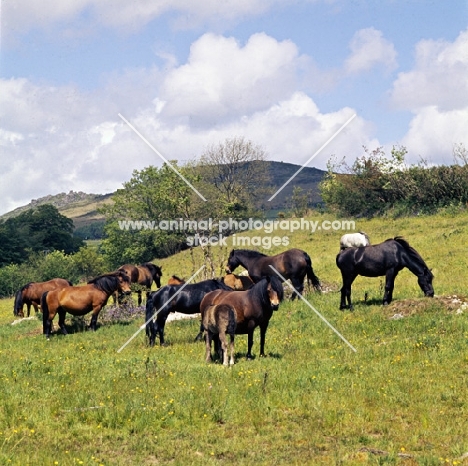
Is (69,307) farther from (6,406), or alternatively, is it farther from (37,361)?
(6,406)

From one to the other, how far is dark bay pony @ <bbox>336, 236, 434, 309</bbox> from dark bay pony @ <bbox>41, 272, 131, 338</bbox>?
8.22 meters

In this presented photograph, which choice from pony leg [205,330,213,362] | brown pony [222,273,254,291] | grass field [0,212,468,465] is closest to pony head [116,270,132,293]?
grass field [0,212,468,465]

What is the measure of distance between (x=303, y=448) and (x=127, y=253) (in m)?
58.3

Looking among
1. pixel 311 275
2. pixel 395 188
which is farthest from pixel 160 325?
pixel 395 188

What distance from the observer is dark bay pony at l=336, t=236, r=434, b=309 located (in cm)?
1891

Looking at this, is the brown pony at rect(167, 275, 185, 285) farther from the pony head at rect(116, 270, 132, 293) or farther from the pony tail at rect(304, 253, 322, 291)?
the pony tail at rect(304, 253, 322, 291)

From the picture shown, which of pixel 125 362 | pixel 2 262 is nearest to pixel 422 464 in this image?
pixel 125 362

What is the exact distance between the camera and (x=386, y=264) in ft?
63.3

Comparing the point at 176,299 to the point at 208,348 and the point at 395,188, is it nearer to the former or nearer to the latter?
the point at 208,348

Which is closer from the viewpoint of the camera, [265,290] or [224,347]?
[224,347]

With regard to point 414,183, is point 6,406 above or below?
below

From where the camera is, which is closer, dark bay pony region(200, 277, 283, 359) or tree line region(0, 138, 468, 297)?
dark bay pony region(200, 277, 283, 359)

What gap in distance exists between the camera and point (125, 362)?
1381 cm

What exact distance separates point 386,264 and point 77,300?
10.5m
